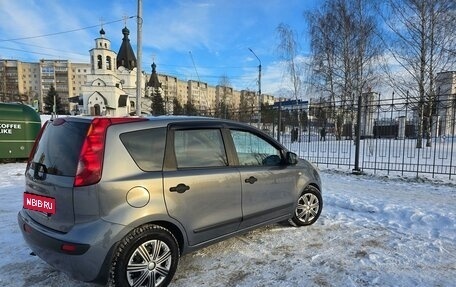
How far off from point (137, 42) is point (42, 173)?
1363cm

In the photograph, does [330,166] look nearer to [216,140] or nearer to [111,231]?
[216,140]

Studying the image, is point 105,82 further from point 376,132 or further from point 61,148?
point 61,148

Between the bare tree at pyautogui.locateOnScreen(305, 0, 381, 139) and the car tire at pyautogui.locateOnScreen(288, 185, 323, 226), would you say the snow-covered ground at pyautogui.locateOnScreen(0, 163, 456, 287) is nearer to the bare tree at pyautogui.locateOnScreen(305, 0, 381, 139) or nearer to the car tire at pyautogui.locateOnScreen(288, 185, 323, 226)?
the car tire at pyautogui.locateOnScreen(288, 185, 323, 226)

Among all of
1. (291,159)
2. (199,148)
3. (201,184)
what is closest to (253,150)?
(291,159)

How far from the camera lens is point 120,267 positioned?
9.72 feet

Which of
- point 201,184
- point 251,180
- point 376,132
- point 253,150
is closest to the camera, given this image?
point 201,184

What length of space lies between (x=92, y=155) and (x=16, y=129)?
11621mm

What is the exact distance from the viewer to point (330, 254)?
4.20 metres

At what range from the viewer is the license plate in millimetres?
3041

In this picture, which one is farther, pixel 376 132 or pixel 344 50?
pixel 344 50

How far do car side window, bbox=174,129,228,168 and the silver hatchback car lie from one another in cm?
1

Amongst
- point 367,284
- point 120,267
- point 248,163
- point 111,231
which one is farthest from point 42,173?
point 367,284

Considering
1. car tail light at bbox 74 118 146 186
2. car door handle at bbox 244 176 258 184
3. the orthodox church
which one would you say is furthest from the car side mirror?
the orthodox church

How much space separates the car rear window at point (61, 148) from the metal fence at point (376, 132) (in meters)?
8.73
